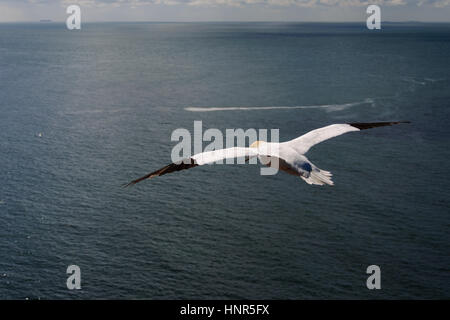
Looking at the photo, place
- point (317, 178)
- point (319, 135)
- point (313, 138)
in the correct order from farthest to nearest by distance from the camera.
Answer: point (319, 135), point (313, 138), point (317, 178)

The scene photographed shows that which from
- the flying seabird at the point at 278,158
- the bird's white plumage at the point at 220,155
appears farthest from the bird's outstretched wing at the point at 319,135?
the bird's white plumage at the point at 220,155

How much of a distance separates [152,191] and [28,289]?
1713 inches

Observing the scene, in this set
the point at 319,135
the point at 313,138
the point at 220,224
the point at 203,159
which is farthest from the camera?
the point at 220,224

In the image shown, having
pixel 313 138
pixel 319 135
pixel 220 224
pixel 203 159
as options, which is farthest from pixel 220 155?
pixel 220 224

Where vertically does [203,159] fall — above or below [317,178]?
above

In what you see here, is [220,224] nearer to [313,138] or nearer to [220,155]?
[313,138]

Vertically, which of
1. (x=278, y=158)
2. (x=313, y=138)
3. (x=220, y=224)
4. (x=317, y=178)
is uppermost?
(x=313, y=138)

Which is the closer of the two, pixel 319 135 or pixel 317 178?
pixel 317 178

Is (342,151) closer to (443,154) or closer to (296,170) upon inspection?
(443,154)

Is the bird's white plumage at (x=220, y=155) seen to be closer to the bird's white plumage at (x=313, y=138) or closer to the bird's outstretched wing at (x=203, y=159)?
the bird's outstretched wing at (x=203, y=159)

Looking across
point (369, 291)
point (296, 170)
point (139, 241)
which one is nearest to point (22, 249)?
point (139, 241)

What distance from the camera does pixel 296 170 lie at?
102 ft

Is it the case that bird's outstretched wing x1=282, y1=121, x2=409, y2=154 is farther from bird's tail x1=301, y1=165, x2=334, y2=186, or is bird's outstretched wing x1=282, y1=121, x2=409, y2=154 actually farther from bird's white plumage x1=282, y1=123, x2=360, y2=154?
bird's tail x1=301, y1=165, x2=334, y2=186

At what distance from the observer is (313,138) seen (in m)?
36.1
